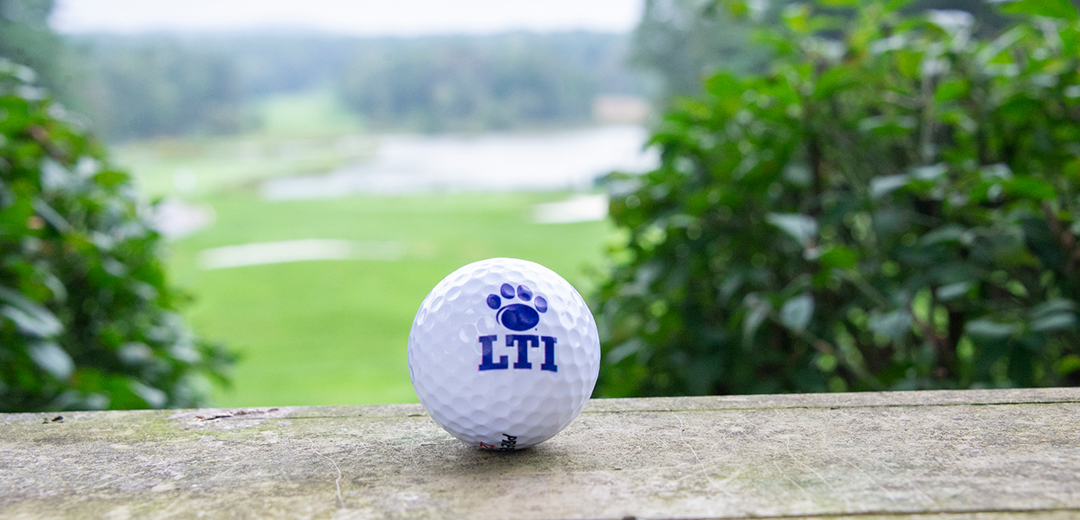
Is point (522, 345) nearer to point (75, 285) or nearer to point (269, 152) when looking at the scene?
point (75, 285)

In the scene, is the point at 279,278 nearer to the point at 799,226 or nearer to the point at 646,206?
the point at 646,206

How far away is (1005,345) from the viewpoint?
1.18 metres

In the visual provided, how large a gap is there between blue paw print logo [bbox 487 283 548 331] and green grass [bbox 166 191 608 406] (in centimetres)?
100

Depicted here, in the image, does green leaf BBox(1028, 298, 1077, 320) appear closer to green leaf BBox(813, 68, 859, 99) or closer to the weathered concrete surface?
the weathered concrete surface

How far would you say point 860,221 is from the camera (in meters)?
1.58

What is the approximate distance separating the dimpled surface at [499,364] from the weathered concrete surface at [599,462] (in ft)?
0.12

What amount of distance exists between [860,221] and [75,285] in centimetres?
168

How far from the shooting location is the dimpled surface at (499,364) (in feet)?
2.30

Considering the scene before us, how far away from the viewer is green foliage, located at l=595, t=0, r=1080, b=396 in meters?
1.22

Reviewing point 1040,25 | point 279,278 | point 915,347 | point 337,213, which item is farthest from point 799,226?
point 337,213

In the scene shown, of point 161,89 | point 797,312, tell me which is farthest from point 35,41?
point 797,312

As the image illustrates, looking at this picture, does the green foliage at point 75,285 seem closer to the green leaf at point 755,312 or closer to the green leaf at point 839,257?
Result: the green leaf at point 755,312

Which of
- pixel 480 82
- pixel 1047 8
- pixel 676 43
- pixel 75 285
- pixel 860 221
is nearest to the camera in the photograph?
pixel 1047 8

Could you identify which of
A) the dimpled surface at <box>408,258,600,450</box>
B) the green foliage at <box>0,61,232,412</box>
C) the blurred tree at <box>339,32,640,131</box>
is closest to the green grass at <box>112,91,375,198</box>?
the blurred tree at <box>339,32,640,131</box>
